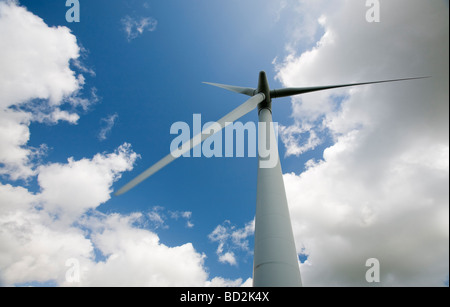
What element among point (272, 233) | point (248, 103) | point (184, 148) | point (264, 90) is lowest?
point (272, 233)

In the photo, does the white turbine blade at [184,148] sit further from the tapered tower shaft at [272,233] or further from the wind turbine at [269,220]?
the tapered tower shaft at [272,233]

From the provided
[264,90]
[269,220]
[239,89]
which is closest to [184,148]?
[269,220]

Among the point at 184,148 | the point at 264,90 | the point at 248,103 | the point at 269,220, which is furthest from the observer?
the point at 264,90

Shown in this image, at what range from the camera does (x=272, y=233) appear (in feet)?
37.1

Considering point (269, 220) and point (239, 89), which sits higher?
point (239, 89)

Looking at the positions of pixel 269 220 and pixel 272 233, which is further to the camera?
pixel 269 220

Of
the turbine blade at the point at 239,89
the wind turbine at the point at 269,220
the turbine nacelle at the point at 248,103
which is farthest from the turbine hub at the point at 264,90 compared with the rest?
the wind turbine at the point at 269,220

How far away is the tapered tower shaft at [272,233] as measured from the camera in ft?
32.5

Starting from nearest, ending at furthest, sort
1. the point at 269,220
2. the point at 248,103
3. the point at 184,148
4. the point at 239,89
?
the point at 269,220, the point at 184,148, the point at 248,103, the point at 239,89

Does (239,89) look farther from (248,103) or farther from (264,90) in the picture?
(248,103)

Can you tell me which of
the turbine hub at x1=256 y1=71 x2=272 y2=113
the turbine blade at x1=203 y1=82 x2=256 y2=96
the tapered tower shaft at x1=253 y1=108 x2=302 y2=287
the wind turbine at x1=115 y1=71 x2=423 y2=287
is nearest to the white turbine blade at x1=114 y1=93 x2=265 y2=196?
the wind turbine at x1=115 y1=71 x2=423 y2=287

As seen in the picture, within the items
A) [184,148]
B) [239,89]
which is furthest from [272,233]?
[239,89]

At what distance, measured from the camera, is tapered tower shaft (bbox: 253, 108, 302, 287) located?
32.5ft
